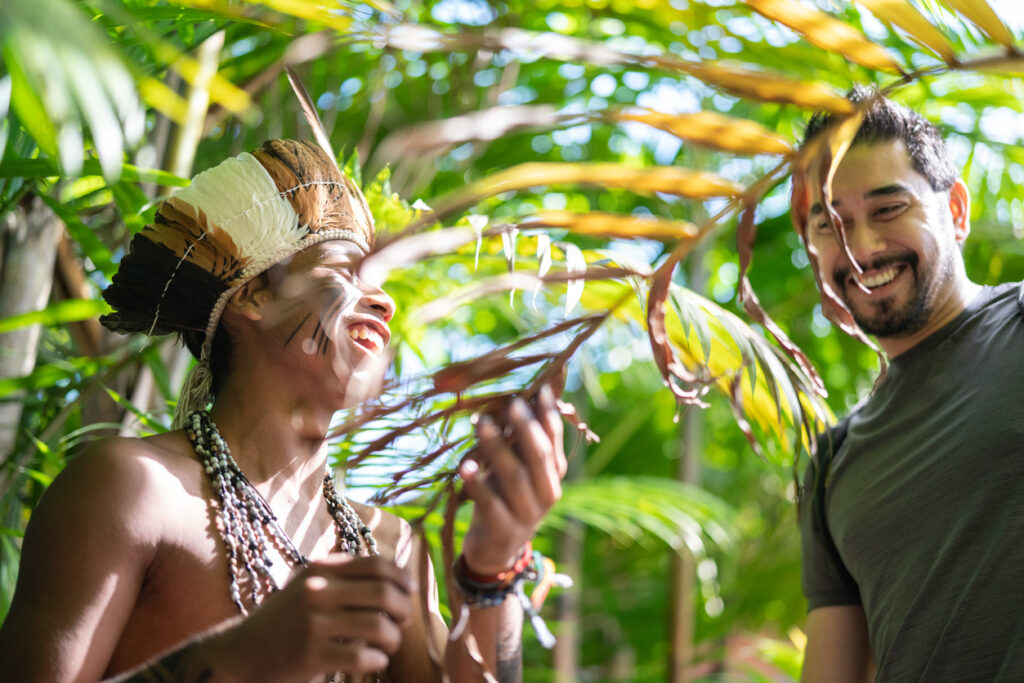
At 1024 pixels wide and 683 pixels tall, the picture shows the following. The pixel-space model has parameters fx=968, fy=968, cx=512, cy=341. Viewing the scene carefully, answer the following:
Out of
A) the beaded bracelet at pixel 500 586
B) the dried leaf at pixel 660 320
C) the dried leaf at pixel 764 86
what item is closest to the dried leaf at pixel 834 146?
the dried leaf at pixel 764 86

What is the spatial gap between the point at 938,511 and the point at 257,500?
2.89 ft

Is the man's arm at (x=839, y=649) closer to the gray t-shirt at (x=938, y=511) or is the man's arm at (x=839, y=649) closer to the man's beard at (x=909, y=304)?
the gray t-shirt at (x=938, y=511)

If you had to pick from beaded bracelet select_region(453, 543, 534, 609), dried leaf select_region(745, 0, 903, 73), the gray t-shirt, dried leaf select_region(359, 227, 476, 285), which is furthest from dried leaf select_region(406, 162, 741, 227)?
the gray t-shirt

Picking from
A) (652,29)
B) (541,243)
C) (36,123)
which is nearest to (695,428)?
(652,29)

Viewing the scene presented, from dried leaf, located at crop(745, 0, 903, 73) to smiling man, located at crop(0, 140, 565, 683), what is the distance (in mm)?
370

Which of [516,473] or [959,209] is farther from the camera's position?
[959,209]

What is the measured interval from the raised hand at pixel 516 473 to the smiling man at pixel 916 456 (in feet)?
1.76

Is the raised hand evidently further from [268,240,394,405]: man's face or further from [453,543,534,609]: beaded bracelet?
[268,240,394,405]: man's face

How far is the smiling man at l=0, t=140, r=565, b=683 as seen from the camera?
756 mm

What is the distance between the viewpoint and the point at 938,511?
1292 millimetres

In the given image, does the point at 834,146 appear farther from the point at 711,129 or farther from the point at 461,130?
the point at 461,130

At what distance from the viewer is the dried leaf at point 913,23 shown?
73 centimetres

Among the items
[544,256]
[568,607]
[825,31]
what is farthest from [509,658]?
[568,607]

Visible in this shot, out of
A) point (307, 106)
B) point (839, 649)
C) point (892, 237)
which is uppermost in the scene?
point (307, 106)
